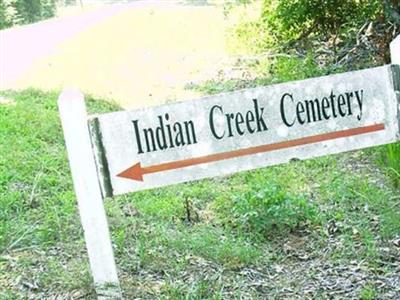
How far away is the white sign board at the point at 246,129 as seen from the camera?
2936 millimetres

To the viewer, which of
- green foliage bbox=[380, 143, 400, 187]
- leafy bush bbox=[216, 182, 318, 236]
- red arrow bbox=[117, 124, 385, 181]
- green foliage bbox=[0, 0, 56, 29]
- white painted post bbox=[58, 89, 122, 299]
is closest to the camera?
white painted post bbox=[58, 89, 122, 299]

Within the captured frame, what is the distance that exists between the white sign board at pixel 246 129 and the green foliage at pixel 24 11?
20.3 metres

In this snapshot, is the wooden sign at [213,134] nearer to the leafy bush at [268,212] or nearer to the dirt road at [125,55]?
the leafy bush at [268,212]

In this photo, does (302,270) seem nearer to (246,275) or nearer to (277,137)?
(246,275)

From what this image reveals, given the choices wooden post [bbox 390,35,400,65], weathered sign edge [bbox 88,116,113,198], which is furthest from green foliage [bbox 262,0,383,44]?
weathered sign edge [bbox 88,116,113,198]

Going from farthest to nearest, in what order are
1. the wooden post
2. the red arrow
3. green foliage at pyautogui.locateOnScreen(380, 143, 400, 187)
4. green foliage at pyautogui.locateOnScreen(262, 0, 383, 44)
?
green foliage at pyautogui.locateOnScreen(262, 0, 383, 44) → green foliage at pyautogui.locateOnScreen(380, 143, 400, 187) → the wooden post → the red arrow

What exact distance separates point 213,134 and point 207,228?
1.39 m

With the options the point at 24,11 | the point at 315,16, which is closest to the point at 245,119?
the point at 315,16

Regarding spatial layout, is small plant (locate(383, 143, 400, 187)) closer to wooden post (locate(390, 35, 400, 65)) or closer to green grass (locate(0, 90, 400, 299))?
green grass (locate(0, 90, 400, 299))

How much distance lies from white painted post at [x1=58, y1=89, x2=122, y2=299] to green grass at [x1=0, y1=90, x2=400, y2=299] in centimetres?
31

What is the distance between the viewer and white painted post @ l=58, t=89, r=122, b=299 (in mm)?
2840

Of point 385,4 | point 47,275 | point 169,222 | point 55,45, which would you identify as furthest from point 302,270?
point 55,45

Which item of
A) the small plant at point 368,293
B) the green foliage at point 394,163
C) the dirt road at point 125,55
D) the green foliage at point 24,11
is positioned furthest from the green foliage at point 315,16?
the green foliage at point 24,11

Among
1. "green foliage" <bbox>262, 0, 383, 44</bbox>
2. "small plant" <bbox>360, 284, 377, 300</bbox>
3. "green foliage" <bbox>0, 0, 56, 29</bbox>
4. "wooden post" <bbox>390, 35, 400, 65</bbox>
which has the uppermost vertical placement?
"green foliage" <bbox>0, 0, 56, 29</bbox>
